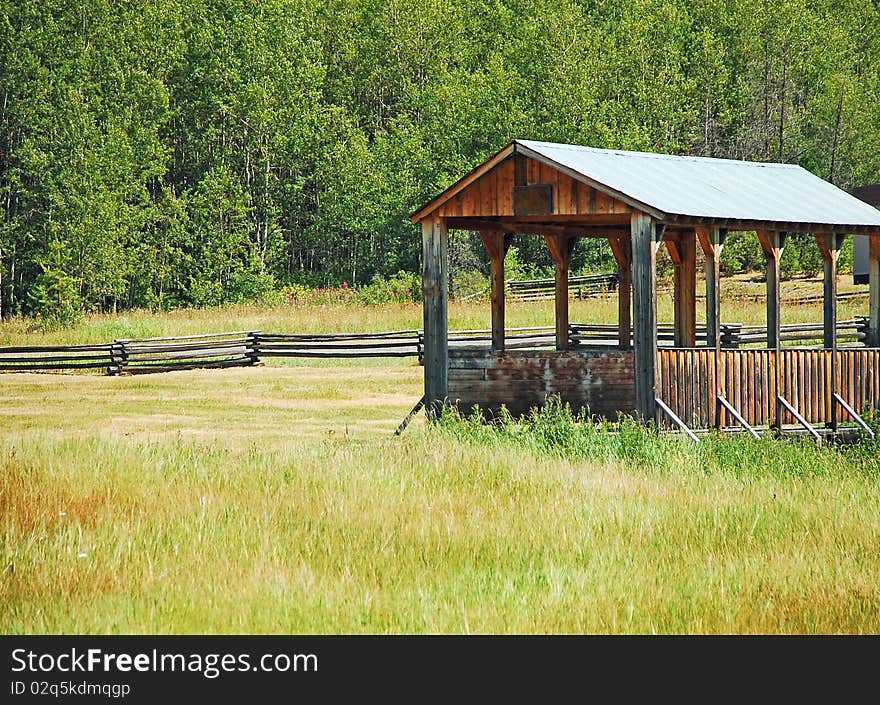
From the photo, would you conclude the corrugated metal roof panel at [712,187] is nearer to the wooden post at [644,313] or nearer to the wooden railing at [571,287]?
the wooden post at [644,313]

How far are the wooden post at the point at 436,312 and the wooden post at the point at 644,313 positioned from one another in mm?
2995

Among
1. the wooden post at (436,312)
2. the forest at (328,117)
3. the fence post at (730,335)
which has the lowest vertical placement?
the fence post at (730,335)

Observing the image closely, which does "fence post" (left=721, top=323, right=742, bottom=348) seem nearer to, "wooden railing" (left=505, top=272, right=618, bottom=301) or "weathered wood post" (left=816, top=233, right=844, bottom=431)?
"weathered wood post" (left=816, top=233, right=844, bottom=431)

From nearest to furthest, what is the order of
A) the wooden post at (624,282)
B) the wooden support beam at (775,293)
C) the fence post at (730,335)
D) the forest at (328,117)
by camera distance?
the wooden support beam at (775,293) < the wooden post at (624,282) < the fence post at (730,335) < the forest at (328,117)

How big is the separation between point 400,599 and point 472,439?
261 inches

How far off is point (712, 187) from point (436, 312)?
457cm

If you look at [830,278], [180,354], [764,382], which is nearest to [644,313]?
[764,382]

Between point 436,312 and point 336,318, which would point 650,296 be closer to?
point 436,312

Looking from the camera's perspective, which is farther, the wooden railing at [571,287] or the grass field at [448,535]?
the wooden railing at [571,287]

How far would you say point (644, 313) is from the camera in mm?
16469

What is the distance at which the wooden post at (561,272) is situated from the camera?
19797mm

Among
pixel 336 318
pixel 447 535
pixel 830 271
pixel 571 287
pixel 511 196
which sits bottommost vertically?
pixel 447 535

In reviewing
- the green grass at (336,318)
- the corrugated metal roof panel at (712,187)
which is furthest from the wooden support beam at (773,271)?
the green grass at (336,318)

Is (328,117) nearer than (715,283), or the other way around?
(715,283)
